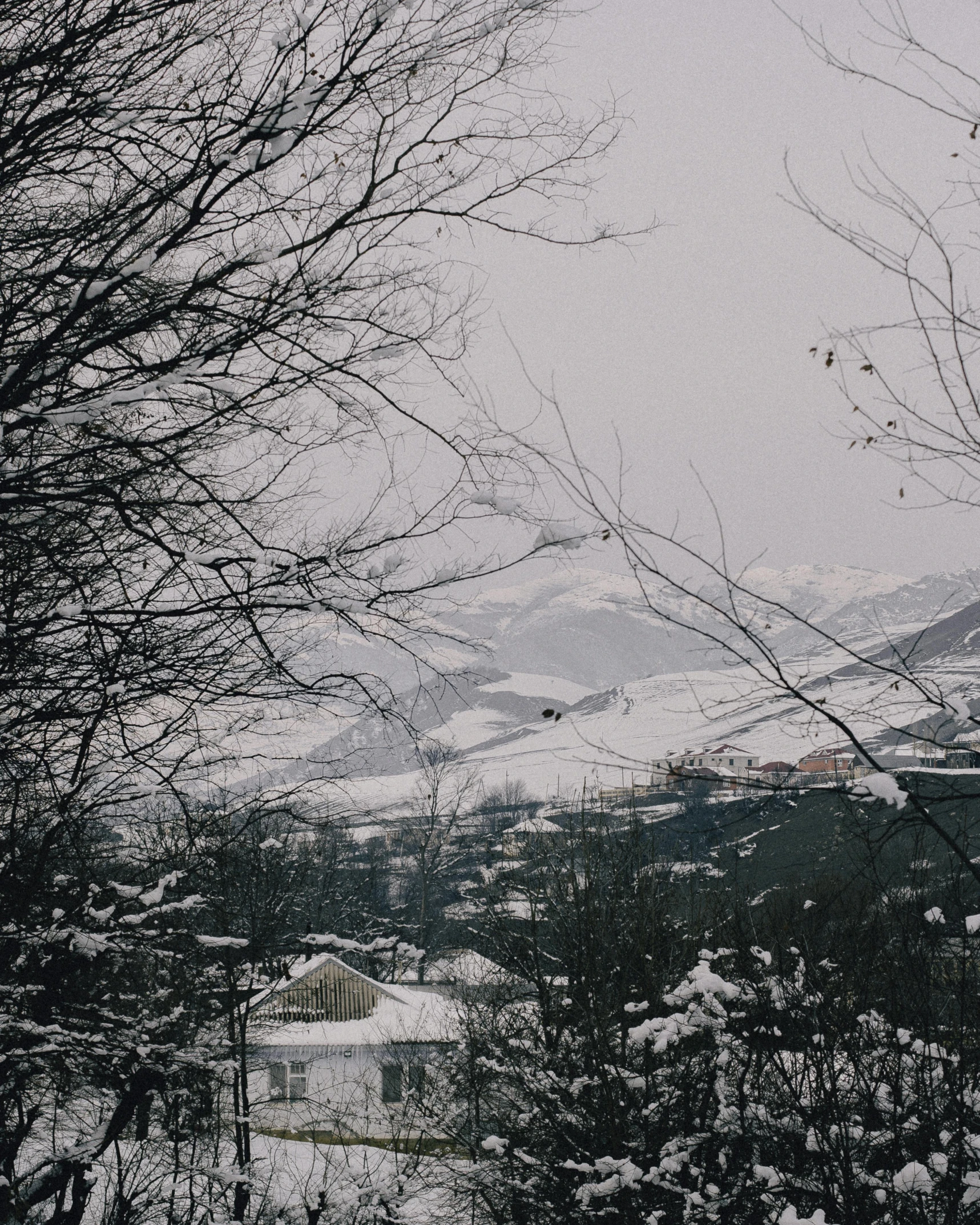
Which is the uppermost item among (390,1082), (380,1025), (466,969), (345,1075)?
(466,969)

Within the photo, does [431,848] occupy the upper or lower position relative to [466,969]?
upper

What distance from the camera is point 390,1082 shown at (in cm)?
3238

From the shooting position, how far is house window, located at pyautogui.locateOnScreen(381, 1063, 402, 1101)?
31.4 meters

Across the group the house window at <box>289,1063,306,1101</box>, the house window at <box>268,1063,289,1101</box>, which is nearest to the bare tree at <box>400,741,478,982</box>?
the house window at <box>289,1063,306,1101</box>

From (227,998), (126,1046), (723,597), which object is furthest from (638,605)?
(227,998)

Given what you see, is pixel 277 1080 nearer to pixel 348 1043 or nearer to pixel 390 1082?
pixel 348 1043

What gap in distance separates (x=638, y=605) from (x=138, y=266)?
2.02 m

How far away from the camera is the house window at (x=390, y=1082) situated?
31.4 m

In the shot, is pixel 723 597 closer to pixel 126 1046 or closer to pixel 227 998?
pixel 126 1046

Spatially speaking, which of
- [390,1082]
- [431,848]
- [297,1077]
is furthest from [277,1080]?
[431,848]

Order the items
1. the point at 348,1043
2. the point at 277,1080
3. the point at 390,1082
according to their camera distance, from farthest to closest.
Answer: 1. the point at 348,1043
2. the point at 277,1080
3. the point at 390,1082

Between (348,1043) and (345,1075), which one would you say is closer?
(345,1075)

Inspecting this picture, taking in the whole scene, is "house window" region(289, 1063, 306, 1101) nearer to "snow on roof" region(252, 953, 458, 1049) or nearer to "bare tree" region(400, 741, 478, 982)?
"snow on roof" region(252, 953, 458, 1049)

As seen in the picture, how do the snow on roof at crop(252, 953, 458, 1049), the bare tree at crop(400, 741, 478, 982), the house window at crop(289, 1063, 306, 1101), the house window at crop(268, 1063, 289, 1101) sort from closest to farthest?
the house window at crop(268, 1063, 289, 1101)
the snow on roof at crop(252, 953, 458, 1049)
the house window at crop(289, 1063, 306, 1101)
the bare tree at crop(400, 741, 478, 982)
